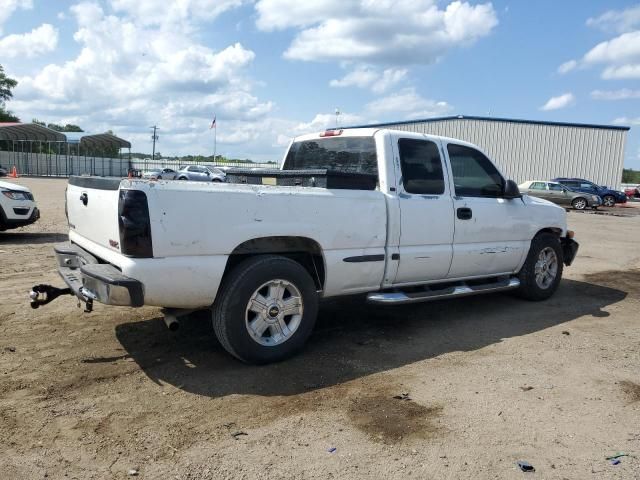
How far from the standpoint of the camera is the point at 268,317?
4336 mm

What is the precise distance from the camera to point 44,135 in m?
47.9

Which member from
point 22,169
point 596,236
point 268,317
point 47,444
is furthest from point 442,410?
point 22,169

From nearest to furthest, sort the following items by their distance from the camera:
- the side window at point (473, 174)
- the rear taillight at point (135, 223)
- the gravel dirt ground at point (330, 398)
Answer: the gravel dirt ground at point (330, 398), the rear taillight at point (135, 223), the side window at point (473, 174)

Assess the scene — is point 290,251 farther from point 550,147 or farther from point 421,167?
point 550,147

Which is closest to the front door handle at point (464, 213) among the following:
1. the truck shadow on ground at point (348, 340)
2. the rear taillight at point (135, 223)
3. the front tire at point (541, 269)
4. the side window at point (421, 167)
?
the side window at point (421, 167)

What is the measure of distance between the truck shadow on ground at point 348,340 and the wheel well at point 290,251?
730 millimetres

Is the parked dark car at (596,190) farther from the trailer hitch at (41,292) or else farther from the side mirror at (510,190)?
the trailer hitch at (41,292)

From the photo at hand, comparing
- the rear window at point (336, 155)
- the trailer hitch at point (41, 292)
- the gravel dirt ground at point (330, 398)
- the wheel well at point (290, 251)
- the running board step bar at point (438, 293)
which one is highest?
the rear window at point (336, 155)

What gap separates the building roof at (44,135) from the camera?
146ft

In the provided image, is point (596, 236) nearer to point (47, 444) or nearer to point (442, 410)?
point (442, 410)

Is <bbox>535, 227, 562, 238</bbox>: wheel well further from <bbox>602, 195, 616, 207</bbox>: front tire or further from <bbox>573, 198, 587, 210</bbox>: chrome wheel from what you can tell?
<bbox>602, 195, 616, 207</bbox>: front tire

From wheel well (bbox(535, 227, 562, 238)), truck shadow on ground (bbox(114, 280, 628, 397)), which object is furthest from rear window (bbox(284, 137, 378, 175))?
wheel well (bbox(535, 227, 562, 238))

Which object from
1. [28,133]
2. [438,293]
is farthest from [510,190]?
[28,133]

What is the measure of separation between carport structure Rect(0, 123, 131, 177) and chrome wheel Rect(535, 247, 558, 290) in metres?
47.6
